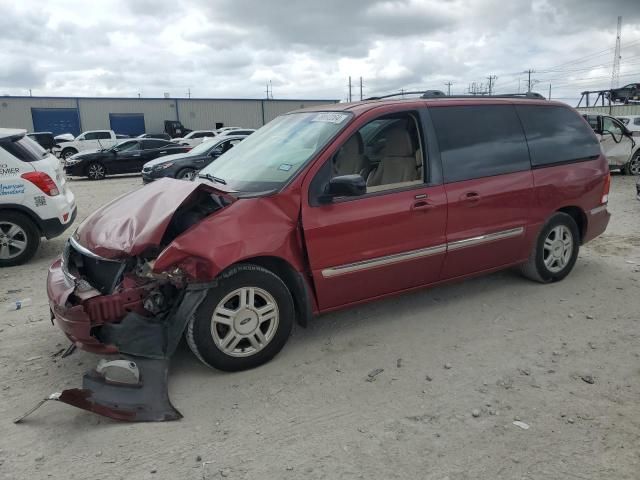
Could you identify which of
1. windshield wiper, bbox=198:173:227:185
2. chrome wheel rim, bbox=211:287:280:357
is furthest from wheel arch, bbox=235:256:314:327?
windshield wiper, bbox=198:173:227:185

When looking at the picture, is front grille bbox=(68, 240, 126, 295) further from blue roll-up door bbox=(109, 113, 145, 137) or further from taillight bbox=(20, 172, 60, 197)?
blue roll-up door bbox=(109, 113, 145, 137)

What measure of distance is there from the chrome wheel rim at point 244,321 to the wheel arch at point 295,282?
213 mm

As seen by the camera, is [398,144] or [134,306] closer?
[134,306]

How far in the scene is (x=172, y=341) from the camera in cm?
330

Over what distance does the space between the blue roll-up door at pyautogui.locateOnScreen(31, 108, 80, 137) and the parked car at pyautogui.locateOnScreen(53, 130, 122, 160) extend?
1556cm

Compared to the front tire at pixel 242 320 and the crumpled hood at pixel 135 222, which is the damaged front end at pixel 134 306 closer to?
the crumpled hood at pixel 135 222

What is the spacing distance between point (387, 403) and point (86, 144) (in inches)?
1155

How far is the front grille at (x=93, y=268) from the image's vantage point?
3.48 meters

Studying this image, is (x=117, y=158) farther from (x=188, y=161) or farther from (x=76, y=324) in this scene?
(x=76, y=324)

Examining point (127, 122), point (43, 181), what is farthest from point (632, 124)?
point (127, 122)

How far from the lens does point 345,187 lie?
3615 millimetres

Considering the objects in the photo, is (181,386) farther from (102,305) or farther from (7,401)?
(7,401)

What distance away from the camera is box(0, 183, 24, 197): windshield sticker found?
6430mm

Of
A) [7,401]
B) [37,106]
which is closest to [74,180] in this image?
[7,401]
